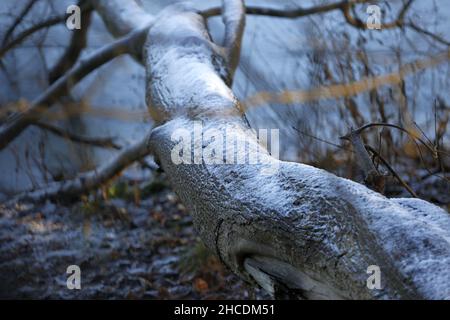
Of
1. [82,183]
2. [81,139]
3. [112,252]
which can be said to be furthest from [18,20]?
[112,252]

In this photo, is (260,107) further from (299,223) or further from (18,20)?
(299,223)

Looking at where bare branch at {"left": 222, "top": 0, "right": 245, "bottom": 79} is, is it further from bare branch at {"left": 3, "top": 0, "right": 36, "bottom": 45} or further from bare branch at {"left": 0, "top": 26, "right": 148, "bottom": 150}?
bare branch at {"left": 3, "top": 0, "right": 36, "bottom": 45}

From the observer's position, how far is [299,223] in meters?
1.87

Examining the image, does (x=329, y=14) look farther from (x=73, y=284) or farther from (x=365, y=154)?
(x=365, y=154)

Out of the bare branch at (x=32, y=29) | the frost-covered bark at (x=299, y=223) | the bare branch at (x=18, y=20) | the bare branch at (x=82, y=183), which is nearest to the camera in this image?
the frost-covered bark at (x=299, y=223)

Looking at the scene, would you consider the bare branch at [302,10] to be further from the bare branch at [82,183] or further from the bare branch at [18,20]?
the bare branch at [18,20]

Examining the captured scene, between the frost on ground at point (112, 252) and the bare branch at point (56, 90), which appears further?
the bare branch at point (56, 90)

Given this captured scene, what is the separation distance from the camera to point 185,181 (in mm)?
2473

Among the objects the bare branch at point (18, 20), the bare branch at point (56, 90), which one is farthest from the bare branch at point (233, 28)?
the bare branch at point (18, 20)

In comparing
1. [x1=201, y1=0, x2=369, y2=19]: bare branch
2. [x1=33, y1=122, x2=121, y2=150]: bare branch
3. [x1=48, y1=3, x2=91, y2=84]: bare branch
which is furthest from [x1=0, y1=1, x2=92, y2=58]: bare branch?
[x1=201, y1=0, x2=369, y2=19]: bare branch

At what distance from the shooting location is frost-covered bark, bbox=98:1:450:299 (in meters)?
1.64

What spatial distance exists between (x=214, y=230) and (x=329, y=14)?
3229 millimetres

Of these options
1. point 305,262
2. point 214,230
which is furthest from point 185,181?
point 305,262

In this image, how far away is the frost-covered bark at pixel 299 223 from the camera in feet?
5.39
